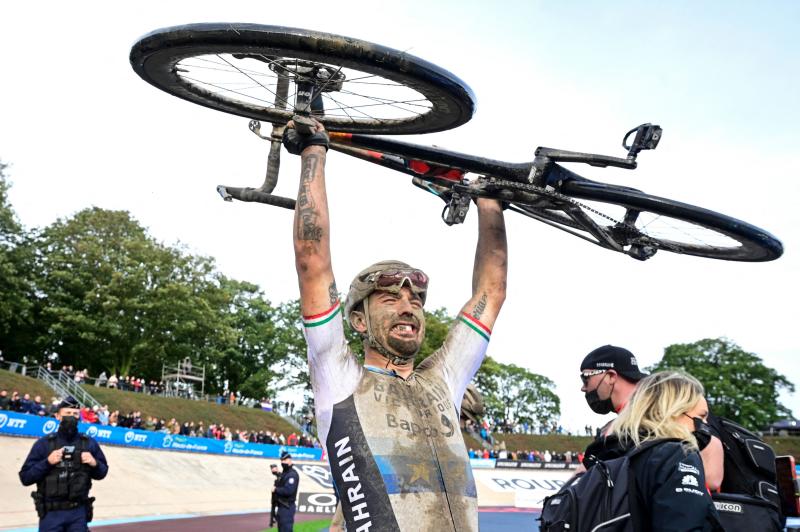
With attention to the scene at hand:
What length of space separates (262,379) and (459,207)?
213 feet

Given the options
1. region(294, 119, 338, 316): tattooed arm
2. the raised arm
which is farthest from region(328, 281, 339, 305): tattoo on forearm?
the raised arm

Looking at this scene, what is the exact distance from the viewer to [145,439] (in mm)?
29656

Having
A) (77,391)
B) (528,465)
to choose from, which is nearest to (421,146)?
(77,391)

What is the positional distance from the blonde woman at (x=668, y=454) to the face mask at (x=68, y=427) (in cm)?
669

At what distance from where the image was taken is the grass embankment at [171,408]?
34.7 m

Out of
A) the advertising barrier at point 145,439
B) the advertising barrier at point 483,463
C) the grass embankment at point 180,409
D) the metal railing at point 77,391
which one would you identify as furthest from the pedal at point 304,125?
the advertising barrier at point 483,463

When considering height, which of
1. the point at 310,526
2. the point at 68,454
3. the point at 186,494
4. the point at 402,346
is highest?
the point at 402,346

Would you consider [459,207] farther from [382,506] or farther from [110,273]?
[110,273]

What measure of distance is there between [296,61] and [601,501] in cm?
240

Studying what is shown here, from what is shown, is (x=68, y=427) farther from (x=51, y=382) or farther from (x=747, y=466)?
(x=51, y=382)

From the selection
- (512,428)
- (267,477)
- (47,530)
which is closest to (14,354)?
(267,477)

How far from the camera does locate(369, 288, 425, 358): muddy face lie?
3.19 m

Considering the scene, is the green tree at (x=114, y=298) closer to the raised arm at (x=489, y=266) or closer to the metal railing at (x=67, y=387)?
the metal railing at (x=67, y=387)

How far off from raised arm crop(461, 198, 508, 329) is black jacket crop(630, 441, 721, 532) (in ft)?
3.67
